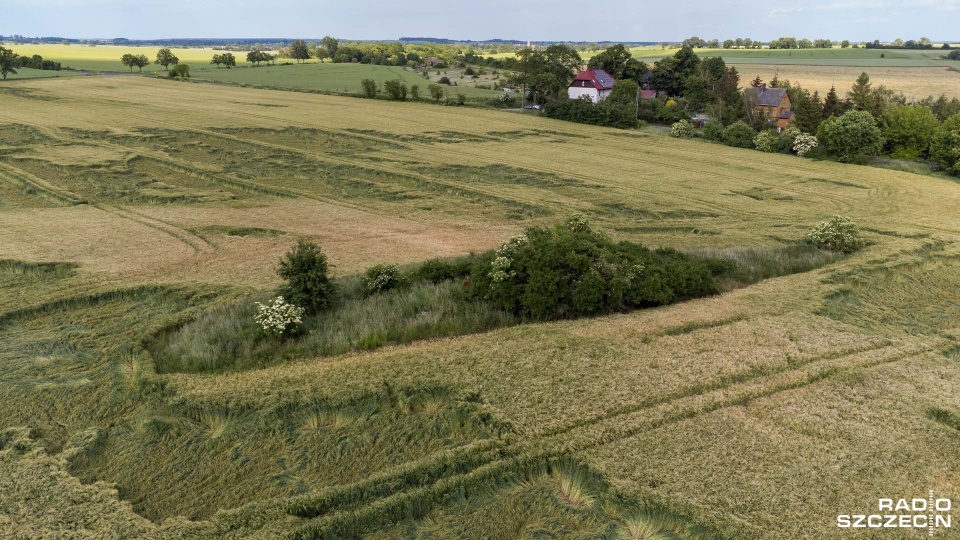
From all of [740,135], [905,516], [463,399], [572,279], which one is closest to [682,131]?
[740,135]

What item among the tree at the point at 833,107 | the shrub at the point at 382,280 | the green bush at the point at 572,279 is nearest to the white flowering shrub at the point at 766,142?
the tree at the point at 833,107

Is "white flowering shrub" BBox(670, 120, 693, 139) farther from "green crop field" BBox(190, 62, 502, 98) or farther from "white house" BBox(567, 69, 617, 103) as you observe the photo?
"green crop field" BBox(190, 62, 502, 98)

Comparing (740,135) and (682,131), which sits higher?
(682,131)

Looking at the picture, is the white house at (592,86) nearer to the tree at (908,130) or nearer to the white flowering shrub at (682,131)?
the white flowering shrub at (682,131)

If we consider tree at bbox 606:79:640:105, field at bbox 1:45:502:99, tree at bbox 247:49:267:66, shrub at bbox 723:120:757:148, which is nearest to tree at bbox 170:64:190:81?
field at bbox 1:45:502:99

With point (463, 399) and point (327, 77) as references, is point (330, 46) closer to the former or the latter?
point (327, 77)

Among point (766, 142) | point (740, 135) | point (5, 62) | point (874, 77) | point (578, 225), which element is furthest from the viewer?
point (874, 77)
